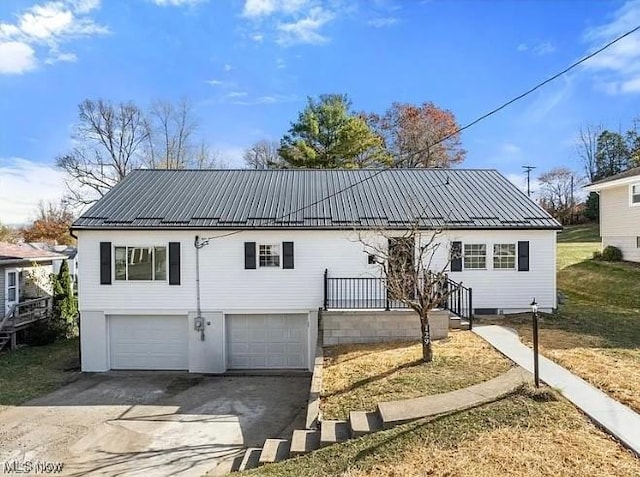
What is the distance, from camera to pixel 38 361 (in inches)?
562

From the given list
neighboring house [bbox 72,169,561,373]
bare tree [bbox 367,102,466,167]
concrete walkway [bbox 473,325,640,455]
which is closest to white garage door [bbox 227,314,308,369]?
neighboring house [bbox 72,169,561,373]

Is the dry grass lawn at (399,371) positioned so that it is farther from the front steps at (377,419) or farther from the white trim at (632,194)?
the white trim at (632,194)

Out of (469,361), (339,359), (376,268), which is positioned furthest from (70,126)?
(469,361)

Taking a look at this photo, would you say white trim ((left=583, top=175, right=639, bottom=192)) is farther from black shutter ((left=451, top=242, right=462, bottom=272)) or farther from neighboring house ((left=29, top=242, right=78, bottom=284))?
neighboring house ((left=29, top=242, right=78, bottom=284))

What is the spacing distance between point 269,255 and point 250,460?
295 inches

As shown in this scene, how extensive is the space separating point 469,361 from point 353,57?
341 inches

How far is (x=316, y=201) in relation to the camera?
47.8 feet

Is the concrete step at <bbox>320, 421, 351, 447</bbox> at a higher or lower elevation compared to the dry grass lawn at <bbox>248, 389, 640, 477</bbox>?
lower

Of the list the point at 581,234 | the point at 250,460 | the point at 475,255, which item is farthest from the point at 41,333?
the point at 581,234

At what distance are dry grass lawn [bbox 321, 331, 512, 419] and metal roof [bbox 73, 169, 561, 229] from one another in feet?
14.3

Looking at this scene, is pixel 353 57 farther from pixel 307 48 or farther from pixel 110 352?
pixel 110 352

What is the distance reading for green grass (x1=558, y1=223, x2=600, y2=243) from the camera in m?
31.6

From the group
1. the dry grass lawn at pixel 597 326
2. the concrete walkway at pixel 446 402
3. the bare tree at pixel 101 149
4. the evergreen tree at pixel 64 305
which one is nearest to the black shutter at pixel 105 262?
the evergreen tree at pixel 64 305

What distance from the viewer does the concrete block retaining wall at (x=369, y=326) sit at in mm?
10922
